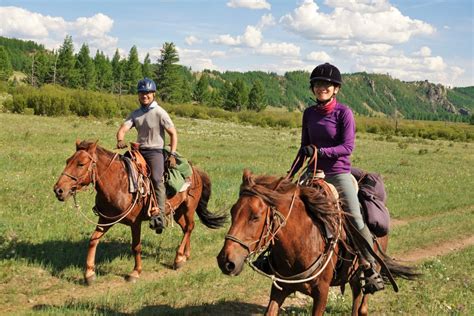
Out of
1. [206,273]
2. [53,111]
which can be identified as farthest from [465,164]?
[53,111]

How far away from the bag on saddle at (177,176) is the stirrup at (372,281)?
478 centimetres

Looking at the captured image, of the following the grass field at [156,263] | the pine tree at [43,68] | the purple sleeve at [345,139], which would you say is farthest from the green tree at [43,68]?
the purple sleeve at [345,139]

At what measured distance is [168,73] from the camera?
9169cm

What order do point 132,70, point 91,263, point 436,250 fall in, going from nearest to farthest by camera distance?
point 91,263 < point 436,250 < point 132,70

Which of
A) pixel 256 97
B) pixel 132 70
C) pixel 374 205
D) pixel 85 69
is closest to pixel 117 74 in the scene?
pixel 132 70

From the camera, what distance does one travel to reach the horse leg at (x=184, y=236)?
9.68 metres

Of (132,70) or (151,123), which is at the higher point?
(132,70)

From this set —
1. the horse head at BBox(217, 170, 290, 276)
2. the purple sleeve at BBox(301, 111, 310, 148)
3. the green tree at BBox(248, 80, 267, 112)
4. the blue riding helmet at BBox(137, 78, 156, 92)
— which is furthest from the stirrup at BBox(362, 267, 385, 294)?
the green tree at BBox(248, 80, 267, 112)

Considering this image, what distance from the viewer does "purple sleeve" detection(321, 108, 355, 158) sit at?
18.4ft

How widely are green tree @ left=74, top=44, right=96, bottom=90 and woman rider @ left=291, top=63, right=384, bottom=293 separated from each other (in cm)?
9943

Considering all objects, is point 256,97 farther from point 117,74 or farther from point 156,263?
point 156,263

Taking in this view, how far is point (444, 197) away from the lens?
19031 mm

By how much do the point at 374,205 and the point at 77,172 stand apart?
15.6 feet

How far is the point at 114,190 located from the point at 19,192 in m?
7.06
